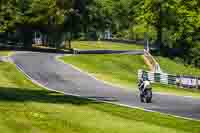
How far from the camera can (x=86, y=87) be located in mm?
42281

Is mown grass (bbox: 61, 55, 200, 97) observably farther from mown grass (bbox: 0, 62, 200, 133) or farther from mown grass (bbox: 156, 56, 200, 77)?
mown grass (bbox: 0, 62, 200, 133)

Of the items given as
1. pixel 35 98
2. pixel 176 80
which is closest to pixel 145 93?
pixel 35 98

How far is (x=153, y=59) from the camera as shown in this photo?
3391 inches

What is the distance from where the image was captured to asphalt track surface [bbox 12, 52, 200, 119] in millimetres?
28722

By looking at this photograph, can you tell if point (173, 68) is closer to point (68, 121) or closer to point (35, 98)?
point (35, 98)

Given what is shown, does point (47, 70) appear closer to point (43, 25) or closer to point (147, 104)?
point (147, 104)

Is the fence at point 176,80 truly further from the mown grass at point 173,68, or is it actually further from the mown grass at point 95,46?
the mown grass at point 95,46

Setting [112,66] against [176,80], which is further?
[112,66]

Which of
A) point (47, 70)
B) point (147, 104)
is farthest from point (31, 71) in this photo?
point (147, 104)

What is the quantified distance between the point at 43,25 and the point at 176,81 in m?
44.5

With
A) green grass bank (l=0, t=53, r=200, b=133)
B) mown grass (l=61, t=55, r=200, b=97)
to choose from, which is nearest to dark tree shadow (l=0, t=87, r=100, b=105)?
green grass bank (l=0, t=53, r=200, b=133)

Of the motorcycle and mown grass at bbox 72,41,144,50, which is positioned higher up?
the motorcycle

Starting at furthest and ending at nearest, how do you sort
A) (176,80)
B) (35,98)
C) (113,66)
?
(113,66) < (176,80) < (35,98)

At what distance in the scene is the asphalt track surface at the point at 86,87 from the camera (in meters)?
28.7
